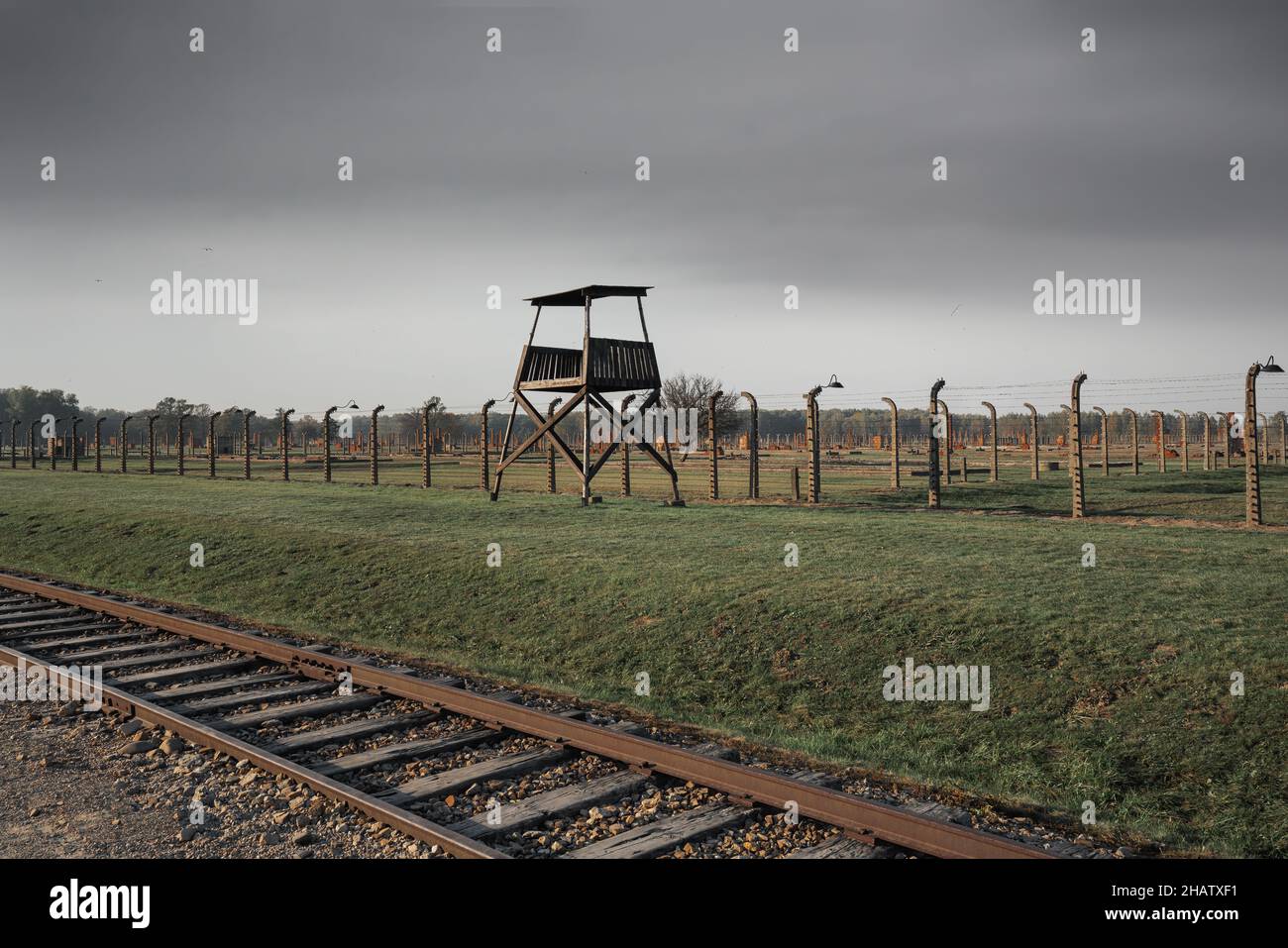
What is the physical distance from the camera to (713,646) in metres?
10.9

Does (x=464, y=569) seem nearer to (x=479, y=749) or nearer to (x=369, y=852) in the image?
(x=479, y=749)

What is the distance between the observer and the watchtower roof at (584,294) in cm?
2275

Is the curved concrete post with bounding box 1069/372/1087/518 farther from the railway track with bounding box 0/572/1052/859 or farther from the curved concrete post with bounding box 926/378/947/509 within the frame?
the railway track with bounding box 0/572/1052/859

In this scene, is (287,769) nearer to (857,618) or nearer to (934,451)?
(857,618)

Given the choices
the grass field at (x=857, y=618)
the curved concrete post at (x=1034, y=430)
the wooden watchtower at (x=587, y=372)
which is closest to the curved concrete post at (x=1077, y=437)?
the grass field at (x=857, y=618)

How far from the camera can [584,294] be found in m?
23.2

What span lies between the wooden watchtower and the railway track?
40.8 ft

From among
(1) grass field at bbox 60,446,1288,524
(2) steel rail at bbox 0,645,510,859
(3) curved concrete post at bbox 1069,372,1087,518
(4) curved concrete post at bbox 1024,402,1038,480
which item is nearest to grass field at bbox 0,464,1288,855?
(3) curved concrete post at bbox 1069,372,1087,518

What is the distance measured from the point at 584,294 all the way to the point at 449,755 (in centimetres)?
1693

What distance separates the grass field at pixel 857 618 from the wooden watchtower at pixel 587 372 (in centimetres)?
273

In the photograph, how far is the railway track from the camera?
5719mm

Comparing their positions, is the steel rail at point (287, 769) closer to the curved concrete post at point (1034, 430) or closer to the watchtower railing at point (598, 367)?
the watchtower railing at point (598, 367)
